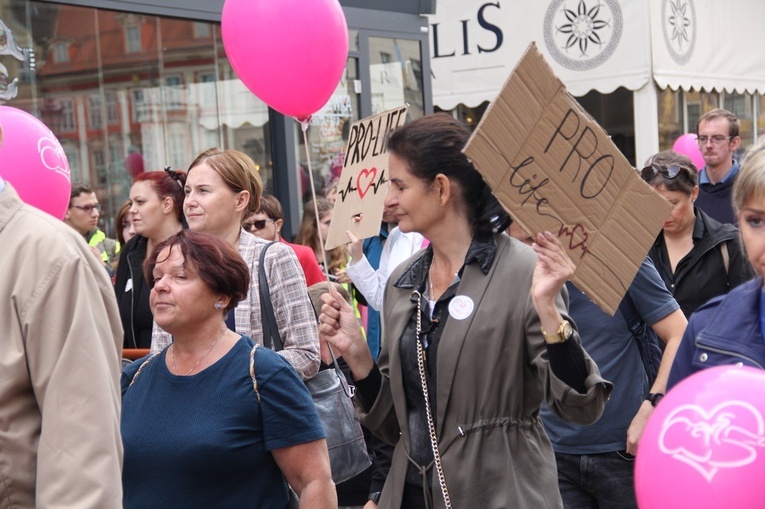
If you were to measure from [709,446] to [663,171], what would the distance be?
125 inches

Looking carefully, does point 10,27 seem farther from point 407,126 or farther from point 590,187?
point 590,187

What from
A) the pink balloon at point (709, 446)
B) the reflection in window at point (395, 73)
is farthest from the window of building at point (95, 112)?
the pink balloon at point (709, 446)

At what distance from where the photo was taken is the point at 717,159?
8.57 m

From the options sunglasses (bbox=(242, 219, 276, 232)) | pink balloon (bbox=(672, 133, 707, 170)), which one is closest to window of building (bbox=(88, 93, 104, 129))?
sunglasses (bbox=(242, 219, 276, 232))

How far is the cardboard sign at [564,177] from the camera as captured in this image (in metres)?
2.90

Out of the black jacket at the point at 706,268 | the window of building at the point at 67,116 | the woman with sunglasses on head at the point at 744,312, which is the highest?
the window of building at the point at 67,116

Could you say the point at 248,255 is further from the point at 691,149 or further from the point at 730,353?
the point at 691,149

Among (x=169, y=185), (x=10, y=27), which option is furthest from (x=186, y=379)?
(x=10, y=27)

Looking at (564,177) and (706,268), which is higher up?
(564,177)

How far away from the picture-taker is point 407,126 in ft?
11.2

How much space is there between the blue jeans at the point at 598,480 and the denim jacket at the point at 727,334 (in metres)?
1.60

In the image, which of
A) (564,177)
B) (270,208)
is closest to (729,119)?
(270,208)

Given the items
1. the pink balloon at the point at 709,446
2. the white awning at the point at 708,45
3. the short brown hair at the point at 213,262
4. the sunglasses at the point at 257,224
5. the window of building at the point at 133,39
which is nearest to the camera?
the pink balloon at the point at 709,446

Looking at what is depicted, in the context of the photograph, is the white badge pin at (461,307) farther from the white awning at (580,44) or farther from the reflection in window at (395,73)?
the white awning at (580,44)
